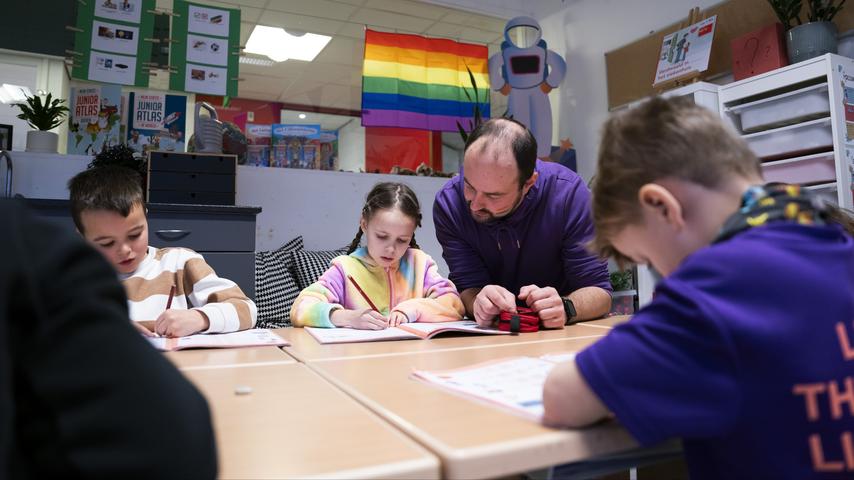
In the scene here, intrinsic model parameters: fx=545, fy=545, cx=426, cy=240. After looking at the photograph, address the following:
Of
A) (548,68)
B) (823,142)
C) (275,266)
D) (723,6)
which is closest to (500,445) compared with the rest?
(275,266)

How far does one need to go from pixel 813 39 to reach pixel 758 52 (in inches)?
9.6

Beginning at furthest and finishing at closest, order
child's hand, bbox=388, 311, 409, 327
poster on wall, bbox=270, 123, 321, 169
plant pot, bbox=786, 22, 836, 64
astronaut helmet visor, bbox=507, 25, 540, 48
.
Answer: astronaut helmet visor, bbox=507, 25, 540, 48 → poster on wall, bbox=270, 123, 321, 169 → plant pot, bbox=786, 22, 836, 64 → child's hand, bbox=388, 311, 409, 327

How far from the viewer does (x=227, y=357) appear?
0.94 metres

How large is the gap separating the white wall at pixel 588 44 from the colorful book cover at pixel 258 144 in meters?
1.94

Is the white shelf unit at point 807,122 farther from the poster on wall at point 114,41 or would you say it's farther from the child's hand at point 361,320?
the poster on wall at point 114,41

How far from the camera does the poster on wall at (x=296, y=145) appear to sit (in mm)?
3107

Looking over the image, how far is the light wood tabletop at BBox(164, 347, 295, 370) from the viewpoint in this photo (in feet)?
2.87

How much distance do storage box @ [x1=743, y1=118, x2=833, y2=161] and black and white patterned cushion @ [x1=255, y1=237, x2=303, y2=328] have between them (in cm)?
212

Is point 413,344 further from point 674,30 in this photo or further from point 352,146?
point 674,30

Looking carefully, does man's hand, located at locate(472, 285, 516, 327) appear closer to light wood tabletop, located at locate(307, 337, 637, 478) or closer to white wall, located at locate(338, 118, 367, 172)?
light wood tabletop, located at locate(307, 337, 637, 478)

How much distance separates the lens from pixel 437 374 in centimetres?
74

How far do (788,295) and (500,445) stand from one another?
28 cm

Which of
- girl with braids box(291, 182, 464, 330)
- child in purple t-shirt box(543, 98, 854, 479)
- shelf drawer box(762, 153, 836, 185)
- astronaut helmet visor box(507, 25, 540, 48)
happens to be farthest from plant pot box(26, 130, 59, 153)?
shelf drawer box(762, 153, 836, 185)

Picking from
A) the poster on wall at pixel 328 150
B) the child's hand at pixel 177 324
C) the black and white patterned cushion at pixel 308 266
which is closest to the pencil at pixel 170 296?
the child's hand at pixel 177 324
